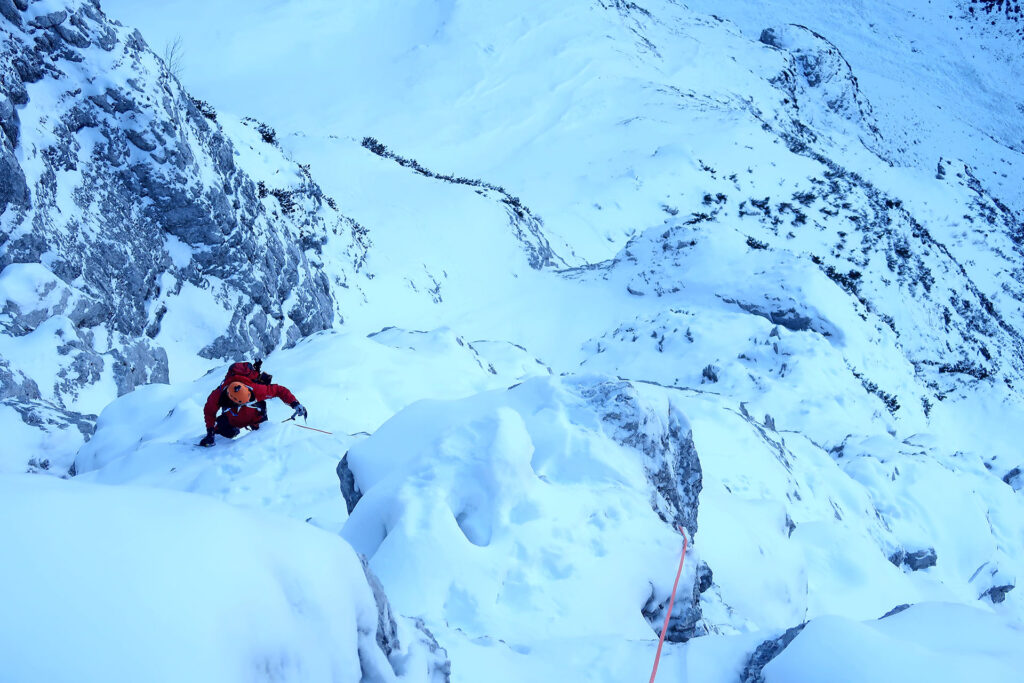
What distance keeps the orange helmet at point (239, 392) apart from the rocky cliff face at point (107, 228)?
335cm

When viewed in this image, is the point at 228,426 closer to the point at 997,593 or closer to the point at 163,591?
the point at 163,591

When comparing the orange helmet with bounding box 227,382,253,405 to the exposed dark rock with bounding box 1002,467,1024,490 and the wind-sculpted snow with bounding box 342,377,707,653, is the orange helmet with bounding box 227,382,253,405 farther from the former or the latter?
the exposed dark rock with bounding box 1002,467,1024,490

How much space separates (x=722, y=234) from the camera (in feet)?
61.2

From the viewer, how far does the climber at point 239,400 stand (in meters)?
6.91

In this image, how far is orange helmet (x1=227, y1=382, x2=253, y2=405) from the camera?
6.86 meters

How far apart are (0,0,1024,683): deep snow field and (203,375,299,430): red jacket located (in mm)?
263

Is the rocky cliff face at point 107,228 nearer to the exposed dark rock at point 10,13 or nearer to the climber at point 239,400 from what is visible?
the exposed dark rock at point 10,13

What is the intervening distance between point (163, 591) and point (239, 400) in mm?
5393

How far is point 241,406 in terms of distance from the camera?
7211 millimetres

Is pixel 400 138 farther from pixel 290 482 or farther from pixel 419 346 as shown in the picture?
pixel 290 482

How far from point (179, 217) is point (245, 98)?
21.5 metres

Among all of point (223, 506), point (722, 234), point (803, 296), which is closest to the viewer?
point (223, 506)

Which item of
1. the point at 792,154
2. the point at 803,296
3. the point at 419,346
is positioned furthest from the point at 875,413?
the point at 792,154

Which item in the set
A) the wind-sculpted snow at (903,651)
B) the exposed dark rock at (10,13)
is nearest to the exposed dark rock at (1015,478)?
the wind-sculpted snow at (903,651)
